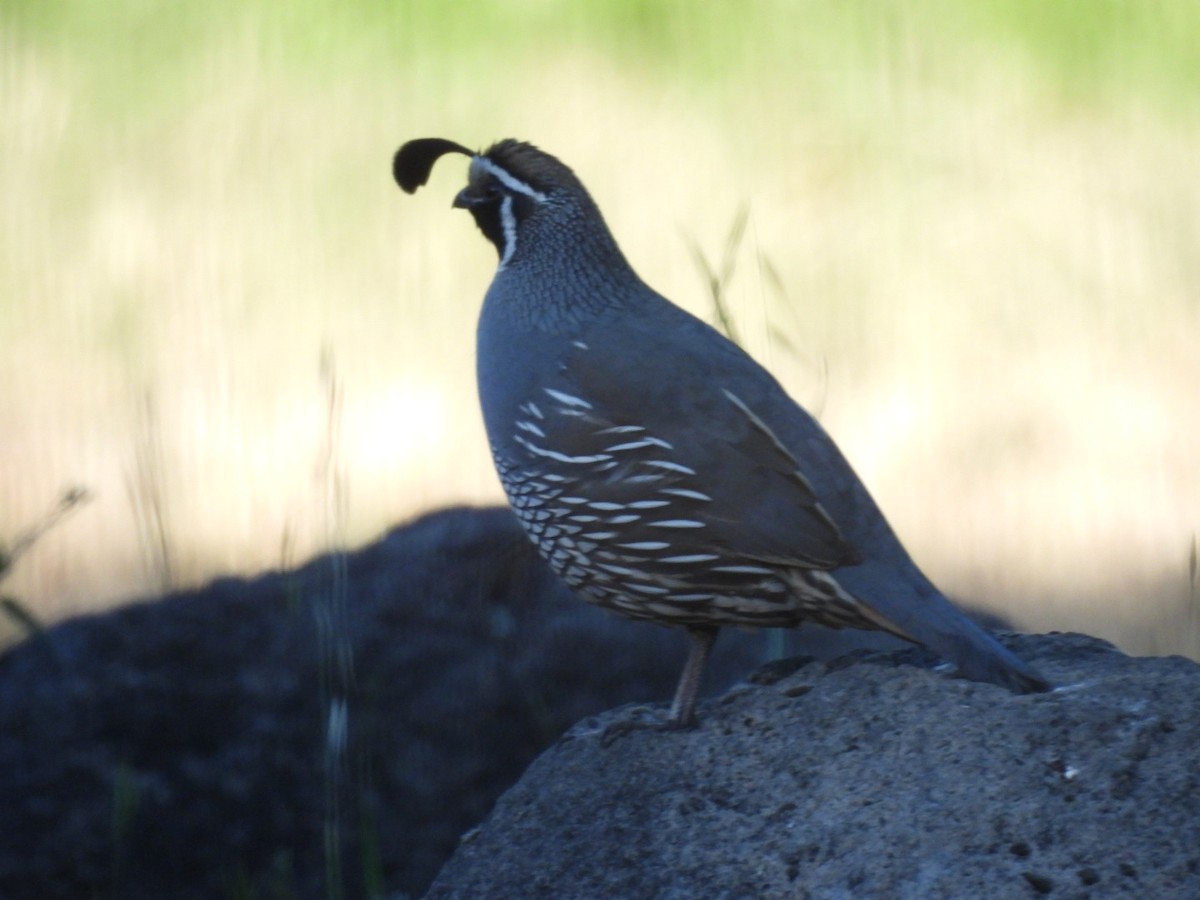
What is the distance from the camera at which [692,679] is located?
2.20 meters

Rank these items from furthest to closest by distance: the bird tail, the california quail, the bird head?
the bird head → the california quail → the bird tail

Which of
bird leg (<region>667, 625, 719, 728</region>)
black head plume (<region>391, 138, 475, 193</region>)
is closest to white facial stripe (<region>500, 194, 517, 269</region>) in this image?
black head plume (<region>391, 138, 475, 193</region>)

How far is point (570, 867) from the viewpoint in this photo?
1961mm

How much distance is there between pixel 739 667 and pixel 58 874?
1.21 m

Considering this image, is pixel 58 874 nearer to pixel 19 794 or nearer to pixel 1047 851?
pixel 19 794

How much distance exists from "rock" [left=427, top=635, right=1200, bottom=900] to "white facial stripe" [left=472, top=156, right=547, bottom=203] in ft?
3.14

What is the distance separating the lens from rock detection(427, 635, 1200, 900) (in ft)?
5.57

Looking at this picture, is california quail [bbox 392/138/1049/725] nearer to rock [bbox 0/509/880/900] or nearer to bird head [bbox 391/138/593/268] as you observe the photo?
bird head [bbox 391/138/593/268]

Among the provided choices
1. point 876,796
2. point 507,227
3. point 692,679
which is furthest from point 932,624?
point 507,227

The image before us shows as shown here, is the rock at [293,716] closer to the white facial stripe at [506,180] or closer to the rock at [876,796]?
the rock at [876,796]

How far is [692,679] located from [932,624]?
40 cm

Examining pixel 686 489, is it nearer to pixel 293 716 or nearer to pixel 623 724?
pixel 623 724

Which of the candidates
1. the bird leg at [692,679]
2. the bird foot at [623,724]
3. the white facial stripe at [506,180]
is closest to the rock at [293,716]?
the bird foot at [623,724]

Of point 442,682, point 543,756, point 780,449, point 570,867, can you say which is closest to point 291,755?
point 442,682
